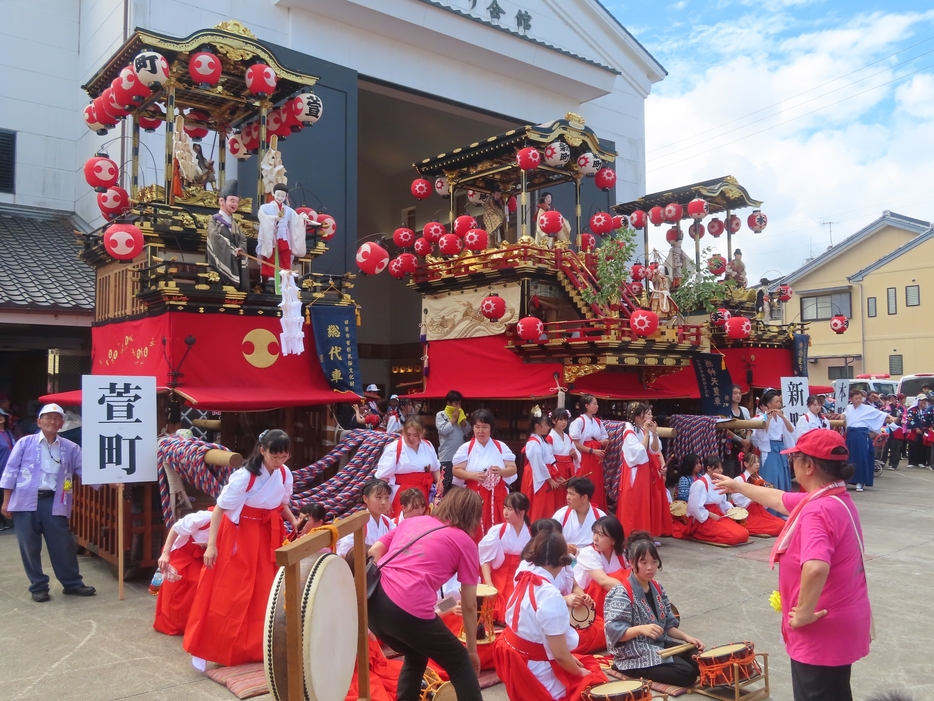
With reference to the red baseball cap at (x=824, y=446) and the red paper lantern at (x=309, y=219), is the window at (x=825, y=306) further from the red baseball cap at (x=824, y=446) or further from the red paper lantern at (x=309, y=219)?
the red baseball cap at (x=824, y=446)

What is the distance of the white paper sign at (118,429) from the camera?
21.6 feet

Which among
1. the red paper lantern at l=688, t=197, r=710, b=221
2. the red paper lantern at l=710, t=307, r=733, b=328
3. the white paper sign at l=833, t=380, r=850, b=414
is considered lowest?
the white paper sign at l=833, t=380, r=850, b=414

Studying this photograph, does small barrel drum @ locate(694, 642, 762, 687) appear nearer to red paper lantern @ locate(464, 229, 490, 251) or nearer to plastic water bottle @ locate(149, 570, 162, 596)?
plastic water bottle @ locate(149, 570, 162, 596)

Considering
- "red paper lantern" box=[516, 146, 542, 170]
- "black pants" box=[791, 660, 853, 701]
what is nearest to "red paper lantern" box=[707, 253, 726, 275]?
"red paper lantern" box=[516, 146, 542, 170]

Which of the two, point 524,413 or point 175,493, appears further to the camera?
point 524,413

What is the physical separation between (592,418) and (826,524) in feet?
20.5

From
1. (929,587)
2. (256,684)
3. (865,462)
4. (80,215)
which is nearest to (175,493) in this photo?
(256,684)

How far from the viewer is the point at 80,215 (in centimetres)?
1365

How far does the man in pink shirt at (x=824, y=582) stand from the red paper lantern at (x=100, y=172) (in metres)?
9.24

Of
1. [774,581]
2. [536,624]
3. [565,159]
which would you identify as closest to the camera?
[536,624]

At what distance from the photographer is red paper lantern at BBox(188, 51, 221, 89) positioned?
29.1ft

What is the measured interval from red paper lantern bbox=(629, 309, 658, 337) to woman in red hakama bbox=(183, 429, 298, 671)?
21.9 feet

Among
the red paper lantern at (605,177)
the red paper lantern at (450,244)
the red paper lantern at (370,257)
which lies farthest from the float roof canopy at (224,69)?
the red paper lantern at (605,177)

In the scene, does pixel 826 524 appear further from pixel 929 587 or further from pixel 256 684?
pixel 929 587
